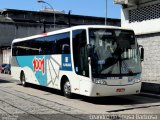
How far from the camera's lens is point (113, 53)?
605 inches

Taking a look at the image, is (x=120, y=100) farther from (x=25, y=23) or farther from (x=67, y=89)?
(x=25, y=23)

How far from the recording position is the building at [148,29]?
73.3 ft

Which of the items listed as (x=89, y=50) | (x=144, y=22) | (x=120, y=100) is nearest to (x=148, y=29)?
(x=144, y=22)

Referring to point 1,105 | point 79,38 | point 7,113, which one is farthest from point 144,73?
point 7,113

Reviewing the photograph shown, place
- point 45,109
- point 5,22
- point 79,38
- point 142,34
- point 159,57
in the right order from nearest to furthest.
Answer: point 45,109
point 79,38
point 159,57
point 142,34
point 5,22

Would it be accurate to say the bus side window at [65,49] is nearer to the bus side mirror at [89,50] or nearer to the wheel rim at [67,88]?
the wheel rim at [67,88]

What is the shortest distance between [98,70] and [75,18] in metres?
68.9

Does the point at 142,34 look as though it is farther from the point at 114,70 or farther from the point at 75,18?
the point at 75,18

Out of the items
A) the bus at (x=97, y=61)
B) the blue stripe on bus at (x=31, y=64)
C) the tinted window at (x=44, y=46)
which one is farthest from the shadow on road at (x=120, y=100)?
the blue stripe on bus at (x=31, y=64)

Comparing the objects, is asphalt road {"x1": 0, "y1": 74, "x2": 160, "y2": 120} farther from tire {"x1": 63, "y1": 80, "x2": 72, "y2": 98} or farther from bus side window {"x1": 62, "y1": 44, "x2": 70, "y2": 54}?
bus side window {"x1": 62, "y1": 44, "x2": 70, "y2": 54}

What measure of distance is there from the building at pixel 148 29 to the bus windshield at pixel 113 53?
5878 millimetres

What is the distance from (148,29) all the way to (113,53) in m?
8.46

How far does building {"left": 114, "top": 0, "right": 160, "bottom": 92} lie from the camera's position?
73.3ft

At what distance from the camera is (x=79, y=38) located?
52.6ft
